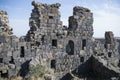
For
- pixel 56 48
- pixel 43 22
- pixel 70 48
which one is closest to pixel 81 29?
pixel 70 48

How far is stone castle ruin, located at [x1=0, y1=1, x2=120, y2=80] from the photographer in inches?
758

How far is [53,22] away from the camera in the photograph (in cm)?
2247

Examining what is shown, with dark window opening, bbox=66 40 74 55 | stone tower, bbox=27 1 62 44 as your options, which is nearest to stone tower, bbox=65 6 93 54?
dark window opening, bbox=66 40 74 55

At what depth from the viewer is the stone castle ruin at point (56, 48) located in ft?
63.2

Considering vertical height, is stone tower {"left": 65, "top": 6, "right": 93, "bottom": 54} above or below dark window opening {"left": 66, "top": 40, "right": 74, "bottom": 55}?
above

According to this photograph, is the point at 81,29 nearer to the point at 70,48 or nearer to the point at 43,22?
the point at 70,48

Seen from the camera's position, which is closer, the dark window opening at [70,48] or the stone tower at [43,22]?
the stone tower at [43,22]

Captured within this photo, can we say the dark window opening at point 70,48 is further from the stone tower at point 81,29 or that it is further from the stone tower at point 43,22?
the stone tower at point 43,22

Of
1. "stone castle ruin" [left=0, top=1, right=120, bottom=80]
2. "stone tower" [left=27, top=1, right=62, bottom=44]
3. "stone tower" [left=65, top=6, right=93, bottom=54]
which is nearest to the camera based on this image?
"stone castle ruin" [left=0, top=1, right=120, bottom=80]

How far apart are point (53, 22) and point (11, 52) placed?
4973 mm

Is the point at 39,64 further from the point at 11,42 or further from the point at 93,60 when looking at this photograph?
the point at 93,60

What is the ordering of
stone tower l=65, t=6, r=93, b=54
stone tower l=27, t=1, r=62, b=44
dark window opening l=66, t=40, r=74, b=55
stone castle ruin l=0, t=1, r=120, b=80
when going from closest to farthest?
stone castle ruin l=0, t=1, r=120, b=80
stone tower l=27, t=1, r=62, b=44
dark window opening l=66, t=40, r=74, b=55
stone tower l=65, t=6, r=93, b=54

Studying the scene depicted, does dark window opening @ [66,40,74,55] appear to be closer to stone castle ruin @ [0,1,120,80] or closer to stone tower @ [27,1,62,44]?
stone castle ruin @ [0,1,120,80]

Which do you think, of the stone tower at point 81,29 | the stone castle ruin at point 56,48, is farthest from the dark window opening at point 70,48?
the stone tower at point 81,29
